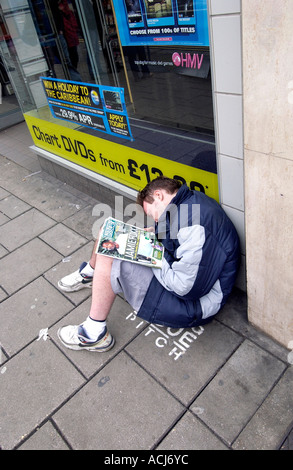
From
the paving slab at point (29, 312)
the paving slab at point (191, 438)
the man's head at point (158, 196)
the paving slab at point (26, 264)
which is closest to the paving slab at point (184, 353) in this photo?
the paving slab at point (191, 438)

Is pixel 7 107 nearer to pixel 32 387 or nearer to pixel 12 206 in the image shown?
pixel 12 206

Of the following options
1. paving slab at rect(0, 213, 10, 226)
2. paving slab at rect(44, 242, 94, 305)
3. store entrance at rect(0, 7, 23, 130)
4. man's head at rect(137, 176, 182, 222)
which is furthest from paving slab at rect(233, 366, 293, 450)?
store entrance at rect(0, 7, 23, 130)

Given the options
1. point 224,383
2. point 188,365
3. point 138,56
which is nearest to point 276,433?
point 224,383

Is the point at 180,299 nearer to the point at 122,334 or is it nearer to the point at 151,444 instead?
the point at 122,334

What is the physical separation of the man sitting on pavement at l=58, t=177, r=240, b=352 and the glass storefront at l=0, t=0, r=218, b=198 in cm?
40

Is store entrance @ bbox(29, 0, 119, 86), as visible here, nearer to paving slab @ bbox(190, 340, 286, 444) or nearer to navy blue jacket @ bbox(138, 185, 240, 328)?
navy blue jacket @ bbox(138, 185, 240, 328)

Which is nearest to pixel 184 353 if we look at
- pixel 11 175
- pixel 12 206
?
pixel 12 206

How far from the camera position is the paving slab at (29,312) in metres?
2.74

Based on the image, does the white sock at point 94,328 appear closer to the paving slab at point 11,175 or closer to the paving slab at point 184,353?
the paving slab at point 184,353

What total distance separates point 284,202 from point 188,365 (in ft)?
4.10

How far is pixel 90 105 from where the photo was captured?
135 inches

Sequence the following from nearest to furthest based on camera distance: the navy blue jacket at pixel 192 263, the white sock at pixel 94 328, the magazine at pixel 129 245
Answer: the navy blue jacket at pixel 192 263 → the magazine at pixel 129 245 → the white sock at pixel 94 328

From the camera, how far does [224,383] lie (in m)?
2.21

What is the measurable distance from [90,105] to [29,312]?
202 centimetres
